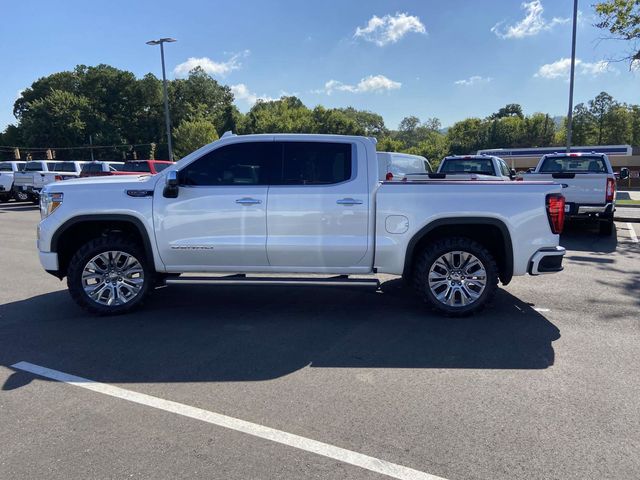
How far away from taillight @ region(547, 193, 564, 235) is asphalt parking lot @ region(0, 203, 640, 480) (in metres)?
1.08

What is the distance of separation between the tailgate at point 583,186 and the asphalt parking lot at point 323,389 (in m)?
4.82

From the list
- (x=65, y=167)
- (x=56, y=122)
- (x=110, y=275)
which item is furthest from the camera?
(x=56, y=122)

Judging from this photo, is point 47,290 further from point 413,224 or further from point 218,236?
point 413,224

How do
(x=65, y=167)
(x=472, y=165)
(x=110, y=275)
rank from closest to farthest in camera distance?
(x=110, y=275)
(x=472, y=165)
(x=65, y=167)

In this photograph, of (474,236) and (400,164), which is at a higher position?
(400,164)

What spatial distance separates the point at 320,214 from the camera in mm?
5023

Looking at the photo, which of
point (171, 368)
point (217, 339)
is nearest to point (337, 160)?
point (217, 339)

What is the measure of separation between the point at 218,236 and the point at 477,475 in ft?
11.5

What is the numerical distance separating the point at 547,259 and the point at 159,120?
80350mm

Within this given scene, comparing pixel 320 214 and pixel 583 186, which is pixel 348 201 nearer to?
pixel 320 214

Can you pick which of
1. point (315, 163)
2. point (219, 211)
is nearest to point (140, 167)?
point (219, 211)

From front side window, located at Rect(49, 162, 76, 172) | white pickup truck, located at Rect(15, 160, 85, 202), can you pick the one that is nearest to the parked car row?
white pickup truck, located at Rect(15, 160, 85, 202)

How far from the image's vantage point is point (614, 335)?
4.63 metres

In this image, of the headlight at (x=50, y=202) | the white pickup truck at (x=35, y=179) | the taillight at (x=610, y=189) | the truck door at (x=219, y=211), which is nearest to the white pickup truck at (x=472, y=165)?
the taillight at (x=610, y=189)
